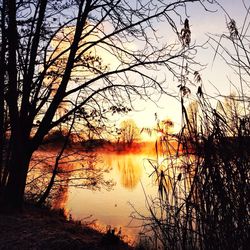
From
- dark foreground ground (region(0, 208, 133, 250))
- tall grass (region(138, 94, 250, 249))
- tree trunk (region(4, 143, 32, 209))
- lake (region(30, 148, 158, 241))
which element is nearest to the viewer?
tall grass (region(138, 94, 250, 249))

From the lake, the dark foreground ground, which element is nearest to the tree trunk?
the dark foreground ground

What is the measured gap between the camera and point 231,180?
3.19 metres

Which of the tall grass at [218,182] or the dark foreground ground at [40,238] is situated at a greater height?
the tall grass at [218,182]

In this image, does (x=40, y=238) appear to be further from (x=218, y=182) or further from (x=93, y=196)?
(x=93, y=196)

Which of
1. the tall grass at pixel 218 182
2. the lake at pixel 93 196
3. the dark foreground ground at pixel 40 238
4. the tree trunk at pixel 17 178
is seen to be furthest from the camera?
the lake at pixel 93 196

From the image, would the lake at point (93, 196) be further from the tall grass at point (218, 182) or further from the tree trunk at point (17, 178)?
the tall grass at point (218, 182)

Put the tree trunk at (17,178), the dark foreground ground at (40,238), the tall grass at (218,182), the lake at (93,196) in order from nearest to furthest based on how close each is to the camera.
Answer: the tall grass at (218,182) → the dark foreground ground at (40,238) → the tree trunk at (17,178) → the lake at (93,196)

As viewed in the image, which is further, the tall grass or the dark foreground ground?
the dark foreground ground

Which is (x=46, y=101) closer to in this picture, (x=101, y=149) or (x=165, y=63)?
(x=101, y=149)

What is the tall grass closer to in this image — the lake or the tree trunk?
the tree trunk

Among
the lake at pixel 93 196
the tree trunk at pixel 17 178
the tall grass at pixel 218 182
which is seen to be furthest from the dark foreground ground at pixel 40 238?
the lake at pixel 93 196

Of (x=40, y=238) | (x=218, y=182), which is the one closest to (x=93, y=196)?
(x=40, y=238)

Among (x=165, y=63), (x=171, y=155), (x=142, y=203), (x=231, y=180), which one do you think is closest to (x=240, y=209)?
(x=231, y=180)

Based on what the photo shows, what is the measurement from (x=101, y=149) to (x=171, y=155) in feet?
24.6
